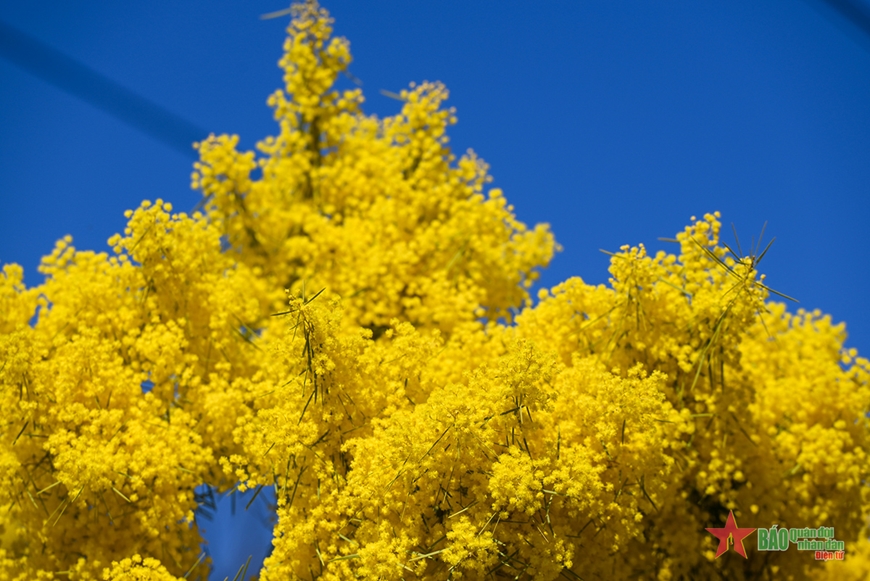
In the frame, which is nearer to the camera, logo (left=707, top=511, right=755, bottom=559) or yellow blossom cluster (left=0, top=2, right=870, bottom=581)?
yellow blossom cluster (left=0, top=2, right=870, bottom=581)

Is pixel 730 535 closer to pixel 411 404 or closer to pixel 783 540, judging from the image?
pixel 783 540

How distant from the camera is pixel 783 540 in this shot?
454cm

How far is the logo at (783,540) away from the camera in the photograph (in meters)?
4.43

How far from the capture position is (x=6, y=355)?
395 centimetres

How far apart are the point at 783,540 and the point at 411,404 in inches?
84.9

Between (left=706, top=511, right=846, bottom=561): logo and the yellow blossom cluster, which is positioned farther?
(left=706, top=511, right=846, bottom=561): logo

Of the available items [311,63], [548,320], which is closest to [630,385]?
[548,320]

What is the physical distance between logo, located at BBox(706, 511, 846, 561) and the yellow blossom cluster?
0.06m

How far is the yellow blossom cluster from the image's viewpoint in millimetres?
3469

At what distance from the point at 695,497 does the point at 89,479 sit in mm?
2912

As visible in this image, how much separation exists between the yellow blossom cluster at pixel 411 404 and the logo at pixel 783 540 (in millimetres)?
61

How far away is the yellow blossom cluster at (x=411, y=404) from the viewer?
11.4 ft

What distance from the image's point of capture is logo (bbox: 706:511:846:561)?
4430 millimetres

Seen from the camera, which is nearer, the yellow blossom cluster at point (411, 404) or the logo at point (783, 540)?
the yellow blossom cluster at point (411, 404)
